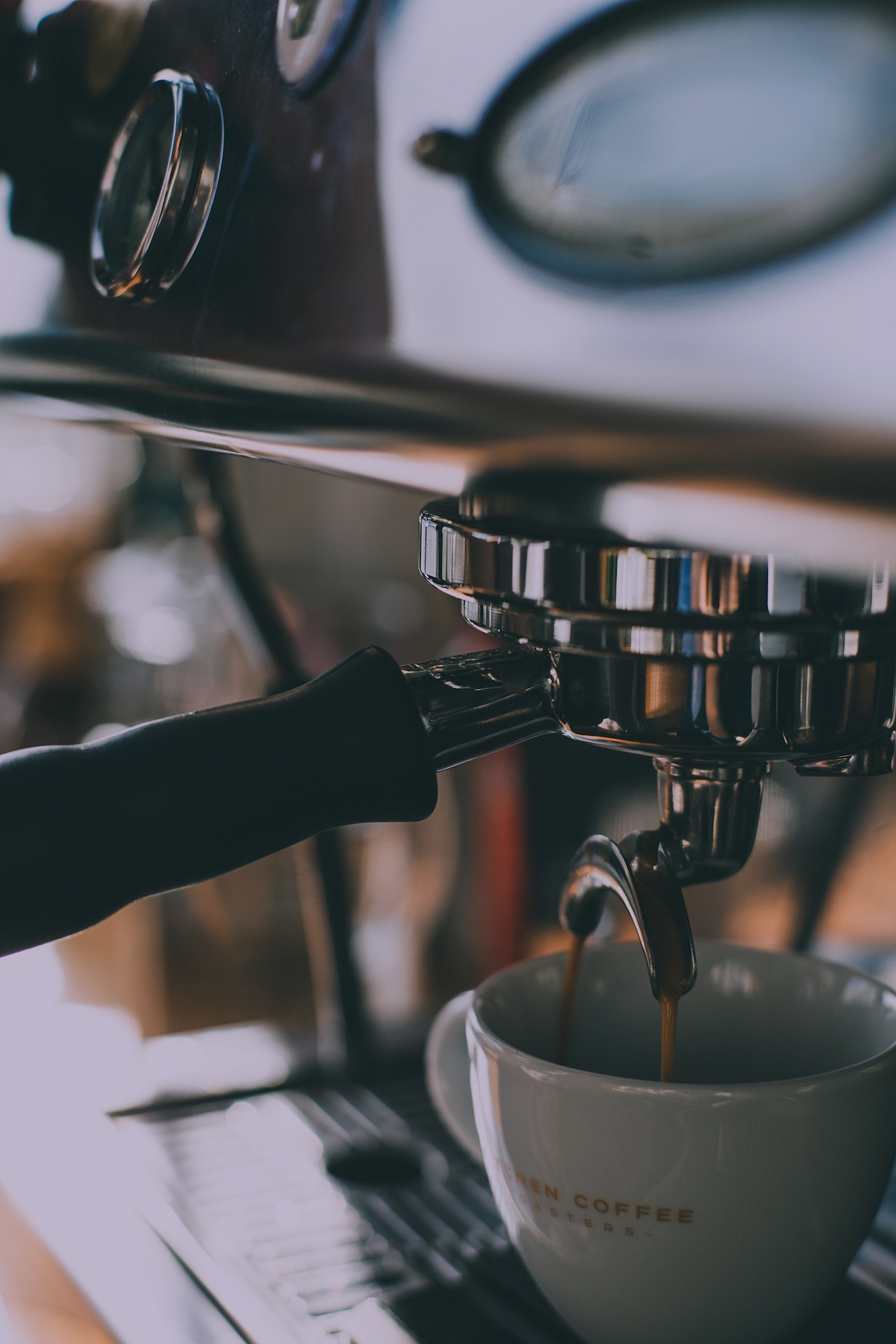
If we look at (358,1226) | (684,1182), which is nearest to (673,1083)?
(684,1182)

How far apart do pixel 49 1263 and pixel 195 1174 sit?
0.05m

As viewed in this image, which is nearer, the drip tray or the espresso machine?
the espresso machine

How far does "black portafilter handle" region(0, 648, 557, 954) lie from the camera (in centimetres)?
19

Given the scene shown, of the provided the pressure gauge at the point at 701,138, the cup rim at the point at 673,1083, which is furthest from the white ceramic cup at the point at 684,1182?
the pressure gauge at the point at 701,138

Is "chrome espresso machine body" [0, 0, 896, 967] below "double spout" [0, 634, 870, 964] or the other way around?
the other way around

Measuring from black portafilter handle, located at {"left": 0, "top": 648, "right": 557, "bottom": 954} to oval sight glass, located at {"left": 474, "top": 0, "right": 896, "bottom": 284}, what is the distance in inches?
3.3

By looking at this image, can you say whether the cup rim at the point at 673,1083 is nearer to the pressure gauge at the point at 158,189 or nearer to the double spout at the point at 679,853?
the double spout at the point at 679,853

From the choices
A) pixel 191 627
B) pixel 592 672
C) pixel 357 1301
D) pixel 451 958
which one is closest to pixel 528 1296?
pixel 357 1301

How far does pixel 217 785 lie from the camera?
0.66 ft

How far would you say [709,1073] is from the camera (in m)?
0.33

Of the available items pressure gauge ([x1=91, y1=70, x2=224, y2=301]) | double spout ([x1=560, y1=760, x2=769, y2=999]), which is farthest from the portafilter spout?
pressure gauge ([x1=91, y1=70, x2=224, y2=301])

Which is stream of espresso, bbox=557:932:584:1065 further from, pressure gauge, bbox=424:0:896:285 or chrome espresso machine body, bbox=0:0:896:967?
pressure gauge, bbox=424:0:896:285

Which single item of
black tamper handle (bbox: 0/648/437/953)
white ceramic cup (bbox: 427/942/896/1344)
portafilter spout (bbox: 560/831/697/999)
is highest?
black tamper handle (bbox: 0/648/437/953)

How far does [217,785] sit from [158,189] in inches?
4.9
